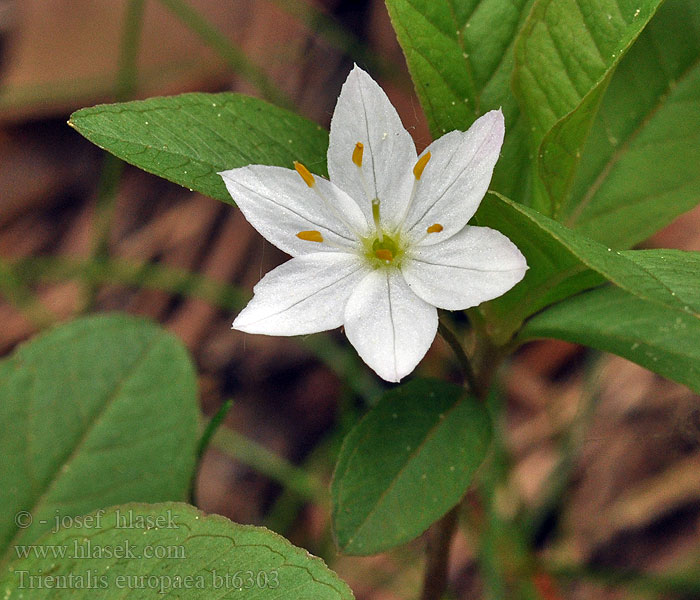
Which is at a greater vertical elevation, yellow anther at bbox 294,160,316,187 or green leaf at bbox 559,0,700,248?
green leaf at bbox 559,0,700,248

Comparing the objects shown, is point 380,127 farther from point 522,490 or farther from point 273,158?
point 522,490

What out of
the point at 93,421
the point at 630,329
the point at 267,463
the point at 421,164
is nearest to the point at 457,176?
the point at 421,164

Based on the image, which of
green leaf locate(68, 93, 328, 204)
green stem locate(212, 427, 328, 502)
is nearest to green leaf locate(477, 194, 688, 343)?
green leaf locate(68, 93, 328, 204)

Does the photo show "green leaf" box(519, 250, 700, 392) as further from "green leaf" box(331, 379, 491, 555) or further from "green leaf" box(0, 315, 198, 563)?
"green leaf" box(0, 315, 198, 563)

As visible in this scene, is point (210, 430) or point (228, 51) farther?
point (228, 51)

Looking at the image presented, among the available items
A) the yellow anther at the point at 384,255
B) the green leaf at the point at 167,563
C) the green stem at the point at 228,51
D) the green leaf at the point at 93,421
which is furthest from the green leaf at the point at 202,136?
the green stem at the point at 228,51

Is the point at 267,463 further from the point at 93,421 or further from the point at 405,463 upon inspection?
the point at 405,463

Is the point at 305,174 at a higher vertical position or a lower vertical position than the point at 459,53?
lower
